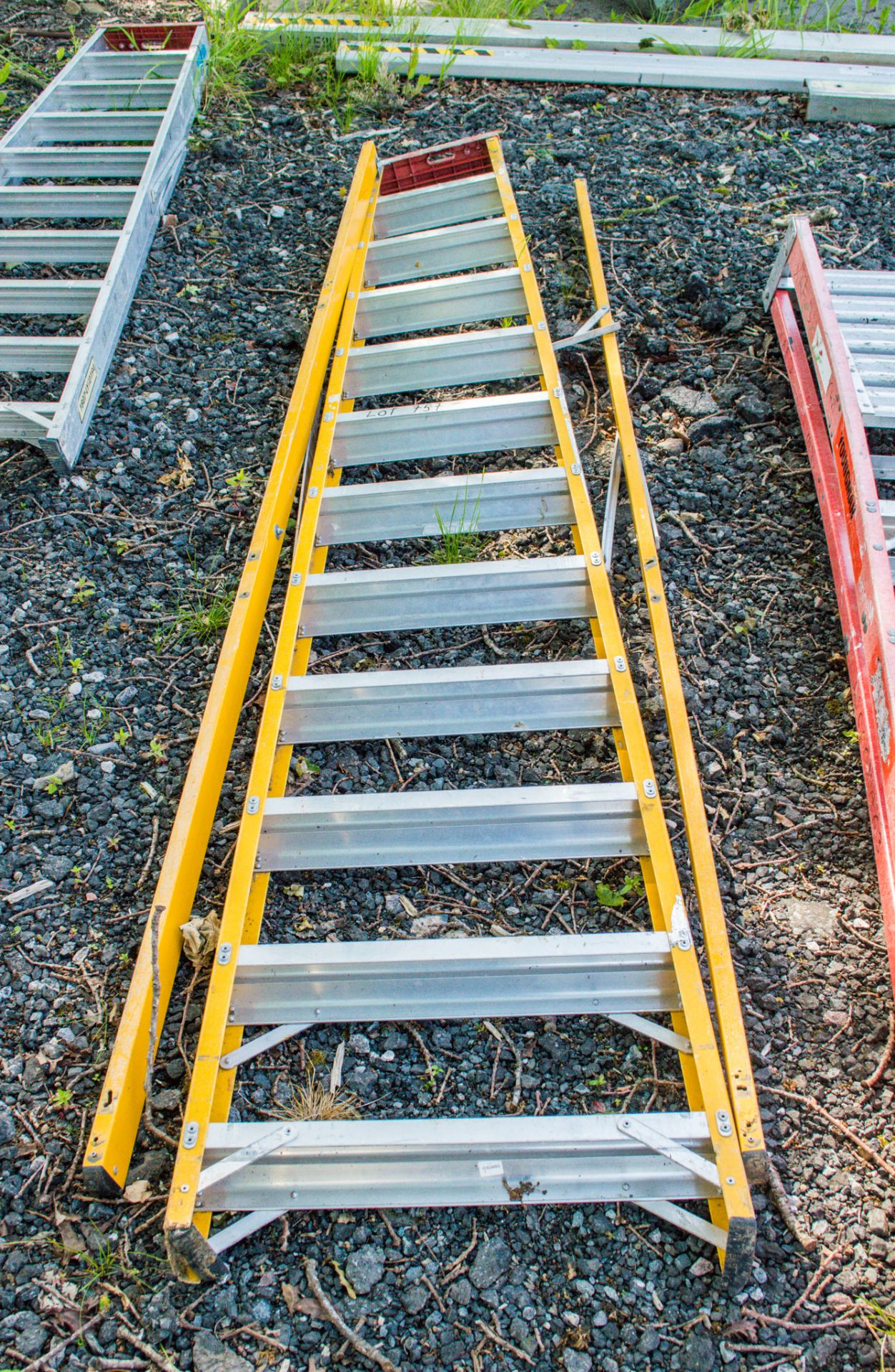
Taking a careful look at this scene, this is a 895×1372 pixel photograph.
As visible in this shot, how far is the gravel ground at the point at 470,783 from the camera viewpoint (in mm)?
2502

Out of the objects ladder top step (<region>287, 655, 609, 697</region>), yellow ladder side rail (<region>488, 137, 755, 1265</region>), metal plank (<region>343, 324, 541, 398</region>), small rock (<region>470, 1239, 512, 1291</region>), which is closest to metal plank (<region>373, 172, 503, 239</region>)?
metal plank (<region>343, 324, 541, 398</region>)

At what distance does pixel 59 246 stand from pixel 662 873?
4.54 meters

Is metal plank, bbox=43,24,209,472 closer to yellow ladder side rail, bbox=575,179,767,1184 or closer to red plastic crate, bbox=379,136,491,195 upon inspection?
red plastic crate, bbox=379,136,491,195

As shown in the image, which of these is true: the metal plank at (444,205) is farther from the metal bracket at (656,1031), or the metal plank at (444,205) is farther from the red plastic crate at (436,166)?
the metal bracket at (656,1031)

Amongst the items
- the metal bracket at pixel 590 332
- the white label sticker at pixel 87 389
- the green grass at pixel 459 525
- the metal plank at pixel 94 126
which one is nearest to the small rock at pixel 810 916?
the green grass at pixel 459 525

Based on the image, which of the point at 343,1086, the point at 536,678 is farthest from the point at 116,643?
the point at 343,1086

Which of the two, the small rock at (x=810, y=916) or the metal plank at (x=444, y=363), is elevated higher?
the metal plank at (x=444, y=363)

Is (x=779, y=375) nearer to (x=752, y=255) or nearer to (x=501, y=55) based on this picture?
(x=752, y=255)

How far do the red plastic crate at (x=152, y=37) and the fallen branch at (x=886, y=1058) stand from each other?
6.69 meters

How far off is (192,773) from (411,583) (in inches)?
42.8

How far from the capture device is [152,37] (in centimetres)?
649

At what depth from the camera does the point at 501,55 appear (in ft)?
22.7

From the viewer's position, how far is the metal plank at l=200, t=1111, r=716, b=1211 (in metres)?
2.54

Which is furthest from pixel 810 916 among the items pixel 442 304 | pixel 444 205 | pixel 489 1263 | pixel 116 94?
pixel 116 94
